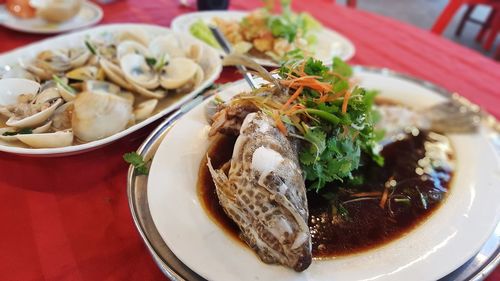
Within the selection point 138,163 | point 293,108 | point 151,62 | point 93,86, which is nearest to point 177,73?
point 151,62

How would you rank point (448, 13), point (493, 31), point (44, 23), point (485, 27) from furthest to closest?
1. point (485, 27)
2. point (493, 31)
3. point (448, 13)
4. point (44, 23)

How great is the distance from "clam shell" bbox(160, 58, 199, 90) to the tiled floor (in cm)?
478

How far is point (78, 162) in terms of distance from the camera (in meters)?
1.24

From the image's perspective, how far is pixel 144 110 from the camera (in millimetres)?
1355

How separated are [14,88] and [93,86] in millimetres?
259

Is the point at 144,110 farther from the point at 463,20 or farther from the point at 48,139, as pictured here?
the point at 463,20

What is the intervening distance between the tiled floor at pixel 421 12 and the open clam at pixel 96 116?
522 cm

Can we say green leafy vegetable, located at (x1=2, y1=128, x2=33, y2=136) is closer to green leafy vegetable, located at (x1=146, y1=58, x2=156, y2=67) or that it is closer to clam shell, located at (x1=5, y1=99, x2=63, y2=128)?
clam shell, located at (x1=5, y1=99, x2=63, y2=128)

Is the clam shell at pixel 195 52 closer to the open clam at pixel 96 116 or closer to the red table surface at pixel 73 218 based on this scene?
the red table surface at pixel 73 218

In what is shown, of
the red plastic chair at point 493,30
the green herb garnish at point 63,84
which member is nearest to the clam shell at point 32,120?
the green herb garnish at point 63,84

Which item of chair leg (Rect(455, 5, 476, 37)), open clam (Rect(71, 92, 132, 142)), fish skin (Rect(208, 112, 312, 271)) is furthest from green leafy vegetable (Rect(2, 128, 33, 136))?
chair leg (Rect(455, 5, 476, 37))

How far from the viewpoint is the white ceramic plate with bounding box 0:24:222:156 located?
110 cm

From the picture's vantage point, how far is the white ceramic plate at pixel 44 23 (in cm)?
193

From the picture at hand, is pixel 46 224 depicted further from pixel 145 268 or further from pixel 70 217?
pixel 145 268
